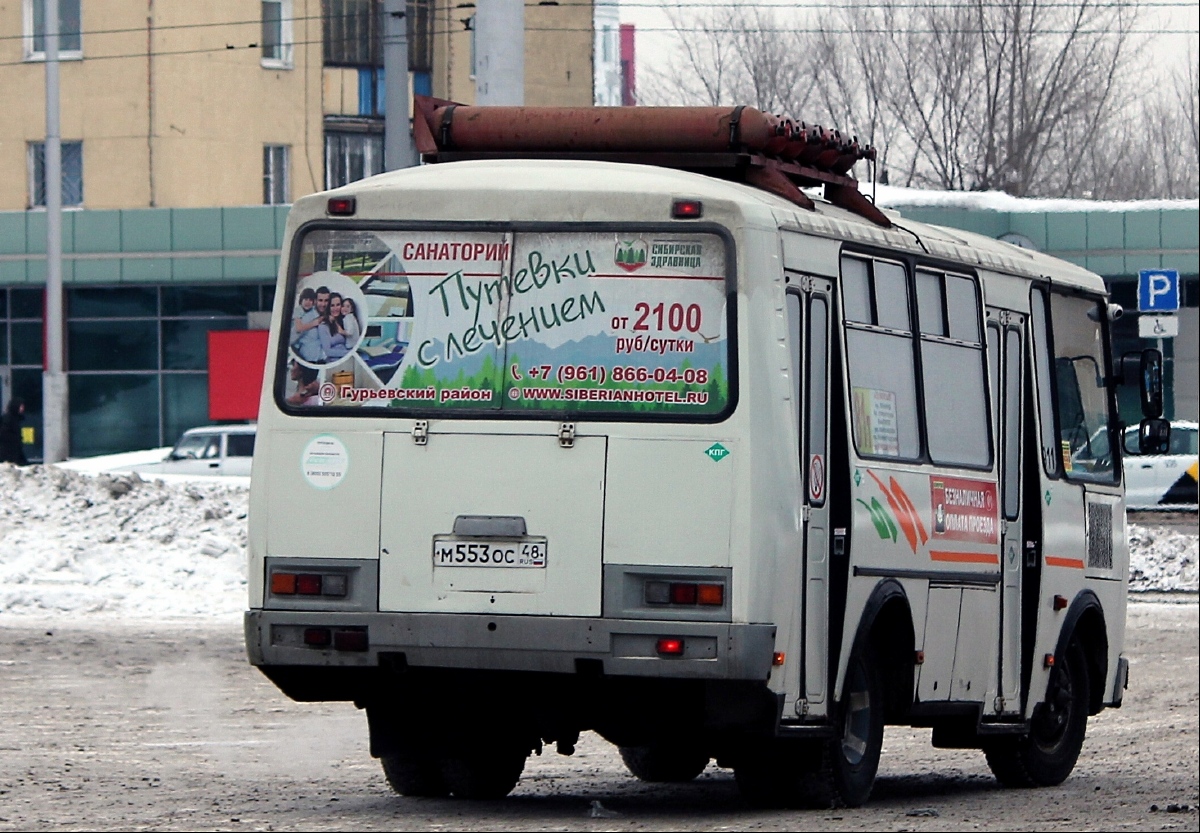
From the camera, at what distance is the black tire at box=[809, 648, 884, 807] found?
10.1 m

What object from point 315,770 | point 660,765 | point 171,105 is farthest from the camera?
point 171,105

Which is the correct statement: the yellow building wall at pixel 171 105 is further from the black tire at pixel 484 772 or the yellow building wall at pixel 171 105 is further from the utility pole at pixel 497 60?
the black tire at pixel 484 772

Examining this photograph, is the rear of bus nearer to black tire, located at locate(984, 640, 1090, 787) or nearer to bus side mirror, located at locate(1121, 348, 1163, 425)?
black tire, located at locate(984, 640, 1090, 787)

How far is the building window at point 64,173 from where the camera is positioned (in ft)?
97.6

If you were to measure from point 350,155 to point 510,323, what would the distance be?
105ft

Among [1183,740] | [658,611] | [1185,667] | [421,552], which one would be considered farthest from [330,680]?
[1185,667]

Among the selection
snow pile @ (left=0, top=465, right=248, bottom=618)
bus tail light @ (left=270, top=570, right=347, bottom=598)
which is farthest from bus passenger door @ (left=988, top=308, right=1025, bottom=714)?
snow pile @ (left=0, top=465, right=248, bottom=618)

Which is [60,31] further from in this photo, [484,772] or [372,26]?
[484,772]

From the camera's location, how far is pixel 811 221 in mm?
9938

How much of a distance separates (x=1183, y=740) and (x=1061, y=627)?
258 cm

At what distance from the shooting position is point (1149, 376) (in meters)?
13.1

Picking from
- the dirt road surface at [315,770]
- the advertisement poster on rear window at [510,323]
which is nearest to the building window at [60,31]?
the dirt road surface at [315,770]

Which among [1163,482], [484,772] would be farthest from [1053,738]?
[1163,482]

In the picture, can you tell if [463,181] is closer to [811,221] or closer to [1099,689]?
[811,221]
